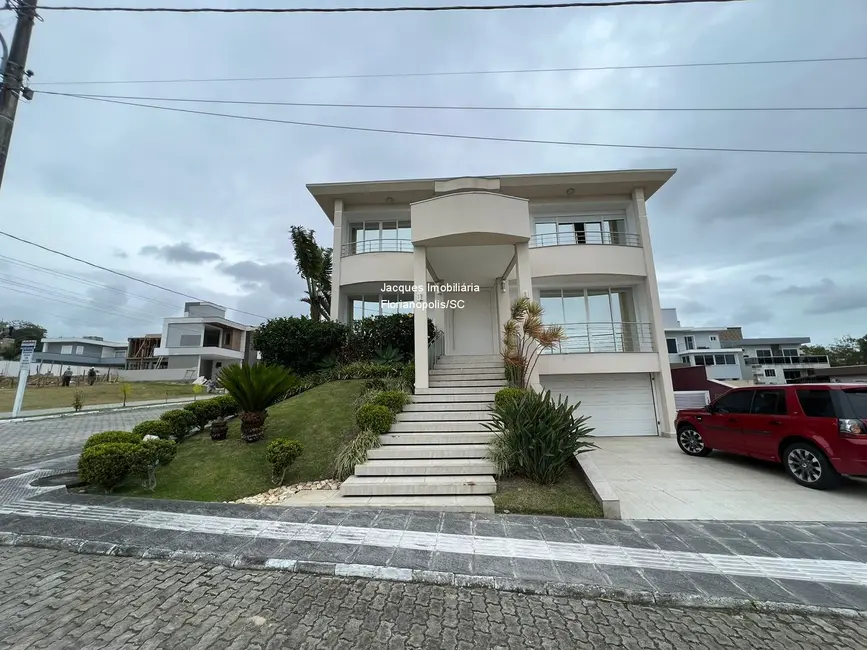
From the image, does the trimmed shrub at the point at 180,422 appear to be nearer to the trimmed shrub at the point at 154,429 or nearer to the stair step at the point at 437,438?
the trimmed shrub at the point at 154,429

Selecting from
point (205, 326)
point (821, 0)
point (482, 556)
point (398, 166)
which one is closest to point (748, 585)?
point (482, 556)

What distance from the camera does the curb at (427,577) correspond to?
2.81 metres

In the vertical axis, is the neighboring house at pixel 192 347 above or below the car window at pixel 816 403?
above

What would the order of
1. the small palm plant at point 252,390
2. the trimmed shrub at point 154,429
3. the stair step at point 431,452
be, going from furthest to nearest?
the small palm plant at point 252,390 < the trimmed shrub at point 154,429 < the stair step at point 431,452

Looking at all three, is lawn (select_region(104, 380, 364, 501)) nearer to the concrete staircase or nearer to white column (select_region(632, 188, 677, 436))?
the concrete staircase

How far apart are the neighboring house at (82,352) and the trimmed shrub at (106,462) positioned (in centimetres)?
4985

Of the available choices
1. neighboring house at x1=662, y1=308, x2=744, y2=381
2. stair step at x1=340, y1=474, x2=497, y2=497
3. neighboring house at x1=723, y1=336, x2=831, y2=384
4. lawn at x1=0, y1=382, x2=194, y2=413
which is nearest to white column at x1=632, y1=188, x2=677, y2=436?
stair step at x1=340, y1=474, x2=497, y2=497

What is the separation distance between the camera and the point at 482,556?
3.56 meters

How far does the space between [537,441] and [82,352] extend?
64.2 meters

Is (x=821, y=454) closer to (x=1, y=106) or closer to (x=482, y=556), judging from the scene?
(x=482, y=556)

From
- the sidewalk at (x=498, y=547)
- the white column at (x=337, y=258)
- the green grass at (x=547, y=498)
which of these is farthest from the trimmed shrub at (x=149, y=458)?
the white column at (x=337, y=258)

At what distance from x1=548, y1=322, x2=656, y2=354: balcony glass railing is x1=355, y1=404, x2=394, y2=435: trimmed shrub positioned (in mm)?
7076

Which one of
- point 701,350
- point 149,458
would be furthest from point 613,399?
point 701,350

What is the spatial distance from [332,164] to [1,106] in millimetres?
9279
